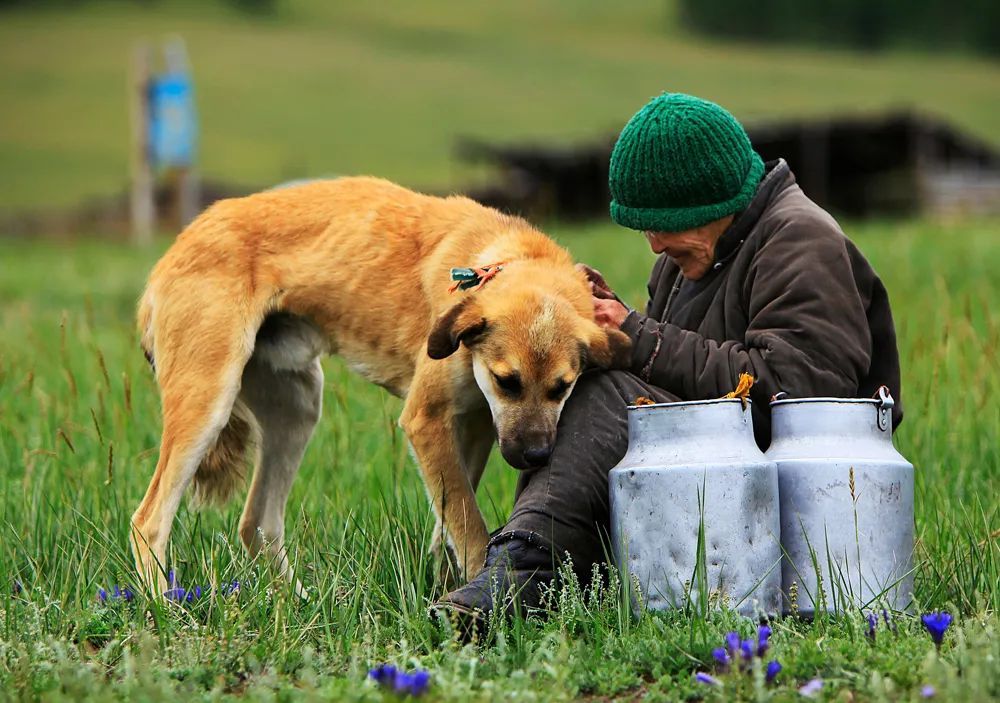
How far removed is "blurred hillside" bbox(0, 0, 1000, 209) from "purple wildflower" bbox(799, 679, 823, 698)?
41.5 meters

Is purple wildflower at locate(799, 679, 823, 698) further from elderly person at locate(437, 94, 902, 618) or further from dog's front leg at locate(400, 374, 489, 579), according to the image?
dog's front leg at locate(400, 374, 489, 579)

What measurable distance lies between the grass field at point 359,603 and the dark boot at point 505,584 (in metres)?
0.08

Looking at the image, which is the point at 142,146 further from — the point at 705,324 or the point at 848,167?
the point at 705,324

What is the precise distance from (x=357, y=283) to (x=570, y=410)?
139cm

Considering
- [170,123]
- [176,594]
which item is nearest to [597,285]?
[176,594]

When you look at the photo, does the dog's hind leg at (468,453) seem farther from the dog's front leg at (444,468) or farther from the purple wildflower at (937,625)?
the purple wildflower at (937,625)

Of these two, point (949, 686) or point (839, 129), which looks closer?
point (949, 686)

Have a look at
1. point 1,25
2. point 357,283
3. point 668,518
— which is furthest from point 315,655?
point 1,25

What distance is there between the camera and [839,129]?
29469mm

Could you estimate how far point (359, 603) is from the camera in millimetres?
4082

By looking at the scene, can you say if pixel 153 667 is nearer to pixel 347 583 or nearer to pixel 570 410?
pixel 347 583

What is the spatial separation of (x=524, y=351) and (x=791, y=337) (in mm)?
943

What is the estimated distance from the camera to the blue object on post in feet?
73.1

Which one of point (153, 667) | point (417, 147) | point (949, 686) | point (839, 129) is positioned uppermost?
point (949, 686)
